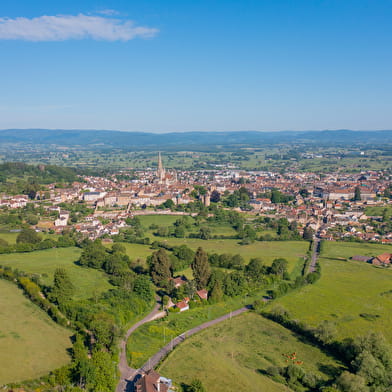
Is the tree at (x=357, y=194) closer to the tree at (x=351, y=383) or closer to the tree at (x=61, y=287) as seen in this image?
the tree at (x=61, y=287)

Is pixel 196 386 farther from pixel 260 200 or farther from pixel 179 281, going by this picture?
pixel 260 200

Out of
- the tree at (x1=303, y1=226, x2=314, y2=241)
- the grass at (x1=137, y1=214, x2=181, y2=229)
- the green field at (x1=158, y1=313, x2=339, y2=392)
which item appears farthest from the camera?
the grass at (x1=137, y1=214, x2=181, y2=229)

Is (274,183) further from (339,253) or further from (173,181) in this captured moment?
(339,253)

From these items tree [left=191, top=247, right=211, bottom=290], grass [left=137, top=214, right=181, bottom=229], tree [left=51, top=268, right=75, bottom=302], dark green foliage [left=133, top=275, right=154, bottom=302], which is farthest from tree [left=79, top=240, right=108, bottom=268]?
grass [left=137, top=214, right=181, bottom=229]

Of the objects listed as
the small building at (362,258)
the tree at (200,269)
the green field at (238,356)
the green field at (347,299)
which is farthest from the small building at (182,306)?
the small building at (362,258)

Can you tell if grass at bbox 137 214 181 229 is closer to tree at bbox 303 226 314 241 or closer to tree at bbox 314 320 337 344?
tree at bbox 303 226 314 241
